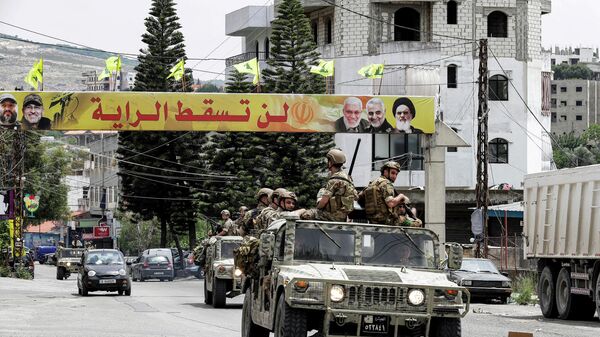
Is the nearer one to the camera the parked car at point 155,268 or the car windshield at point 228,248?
the car windshield at point 228,248

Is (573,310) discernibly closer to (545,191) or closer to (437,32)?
(545,191)

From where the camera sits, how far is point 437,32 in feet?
262

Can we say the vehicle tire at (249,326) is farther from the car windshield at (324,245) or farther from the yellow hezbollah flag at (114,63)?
the yellow hezbollah flag at (114,63)

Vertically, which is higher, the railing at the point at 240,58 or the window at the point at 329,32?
the window at the point at 329,32

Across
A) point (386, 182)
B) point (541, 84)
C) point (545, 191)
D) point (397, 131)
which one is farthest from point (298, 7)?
point (386, 182)

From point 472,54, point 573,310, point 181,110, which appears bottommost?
point 573,310

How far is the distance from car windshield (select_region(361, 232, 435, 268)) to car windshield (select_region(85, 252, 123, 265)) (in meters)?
25.3

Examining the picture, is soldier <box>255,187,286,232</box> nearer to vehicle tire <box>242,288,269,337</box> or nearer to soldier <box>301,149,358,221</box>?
vehicle tire <box>242,288,269,337</box>

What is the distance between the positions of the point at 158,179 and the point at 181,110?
3468 cm

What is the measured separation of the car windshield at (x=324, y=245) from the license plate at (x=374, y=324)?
1121 mm

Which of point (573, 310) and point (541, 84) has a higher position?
point (541, 84)

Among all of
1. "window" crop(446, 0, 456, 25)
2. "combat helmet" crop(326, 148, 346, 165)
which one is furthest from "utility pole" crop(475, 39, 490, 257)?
"window" crop(446, 0, 456, 25)

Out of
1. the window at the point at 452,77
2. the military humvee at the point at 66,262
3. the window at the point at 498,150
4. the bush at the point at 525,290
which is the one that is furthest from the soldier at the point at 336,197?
the window at the point at 498,150

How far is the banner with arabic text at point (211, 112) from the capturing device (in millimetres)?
43719
